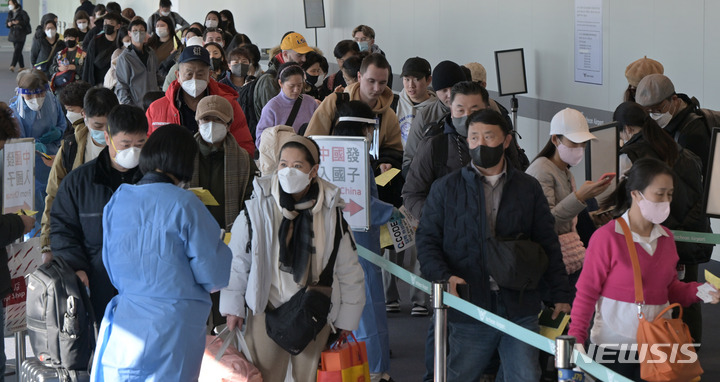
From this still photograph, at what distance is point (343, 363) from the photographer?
4.27 metres

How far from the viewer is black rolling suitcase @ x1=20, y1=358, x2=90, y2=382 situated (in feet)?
14.6

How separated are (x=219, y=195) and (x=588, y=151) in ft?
6.79

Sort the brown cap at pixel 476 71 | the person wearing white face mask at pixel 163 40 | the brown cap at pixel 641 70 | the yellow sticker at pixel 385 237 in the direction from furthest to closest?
the person wearing white face mask at pixel 163 40, the brown cap at pixel 476 71, the brown cap at pixel 641 70, the yellow sticker at pixel 385 237

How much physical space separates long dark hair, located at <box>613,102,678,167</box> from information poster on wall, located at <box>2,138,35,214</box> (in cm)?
322

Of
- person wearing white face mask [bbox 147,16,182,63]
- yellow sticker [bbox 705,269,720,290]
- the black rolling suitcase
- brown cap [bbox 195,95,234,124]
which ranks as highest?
person wearing white face mask [bbox 147,16,182,63]

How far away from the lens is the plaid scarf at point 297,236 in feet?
13.6

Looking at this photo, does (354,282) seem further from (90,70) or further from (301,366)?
(90,70)

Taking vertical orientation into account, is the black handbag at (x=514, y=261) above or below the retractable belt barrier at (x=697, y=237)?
above

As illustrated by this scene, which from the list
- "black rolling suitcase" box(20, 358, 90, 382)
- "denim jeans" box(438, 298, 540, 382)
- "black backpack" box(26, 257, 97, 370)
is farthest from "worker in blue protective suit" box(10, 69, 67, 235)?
"denim jeans" box(438, 298, 540, 382)

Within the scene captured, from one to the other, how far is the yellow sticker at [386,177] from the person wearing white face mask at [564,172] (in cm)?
100

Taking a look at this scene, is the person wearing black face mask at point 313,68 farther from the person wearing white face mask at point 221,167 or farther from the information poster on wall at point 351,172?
the information poster on wall at point 351,172

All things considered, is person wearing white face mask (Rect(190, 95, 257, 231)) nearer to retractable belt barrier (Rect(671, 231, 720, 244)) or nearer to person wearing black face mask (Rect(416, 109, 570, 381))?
person wearing black face mask (Rect(416, 109, 570, 381))

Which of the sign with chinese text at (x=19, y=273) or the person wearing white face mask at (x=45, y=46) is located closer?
the sign with chinese text at (x=19, y=273)

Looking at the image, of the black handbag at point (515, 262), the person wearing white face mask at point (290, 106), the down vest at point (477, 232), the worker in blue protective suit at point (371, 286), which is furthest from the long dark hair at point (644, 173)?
the person wearing white face mask at point (290, 106)
